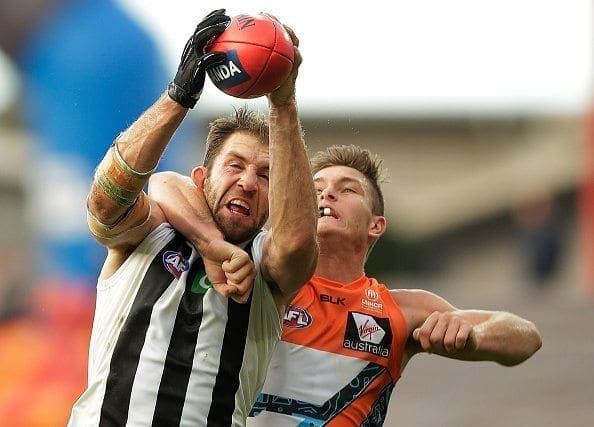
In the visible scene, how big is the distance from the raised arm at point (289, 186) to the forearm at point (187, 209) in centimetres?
30

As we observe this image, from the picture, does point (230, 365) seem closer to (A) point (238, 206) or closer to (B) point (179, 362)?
(B) point (179, 362)

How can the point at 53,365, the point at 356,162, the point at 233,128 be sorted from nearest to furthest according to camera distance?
the point at 233,128, the point at 356,162, the point at 53,365

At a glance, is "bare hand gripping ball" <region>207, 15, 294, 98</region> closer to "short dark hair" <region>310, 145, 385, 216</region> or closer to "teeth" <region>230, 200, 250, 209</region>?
"teeth" <region>230, 200, 250, 209</region>

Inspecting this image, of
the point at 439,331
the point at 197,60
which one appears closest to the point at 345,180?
the point at 439,331

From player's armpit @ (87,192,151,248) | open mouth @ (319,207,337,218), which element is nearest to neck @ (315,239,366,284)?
open mouth @ (319,207,337,218)

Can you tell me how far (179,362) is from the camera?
17.3 feet

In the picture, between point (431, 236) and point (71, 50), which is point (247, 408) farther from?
point (431, 236)

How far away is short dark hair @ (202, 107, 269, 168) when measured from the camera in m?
5.56

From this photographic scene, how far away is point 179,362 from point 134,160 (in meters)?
0.85

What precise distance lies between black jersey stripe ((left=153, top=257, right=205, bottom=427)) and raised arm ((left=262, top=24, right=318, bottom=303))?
41cm

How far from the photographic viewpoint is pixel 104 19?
31.0 feet

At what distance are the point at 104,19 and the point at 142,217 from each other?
14.6 ft

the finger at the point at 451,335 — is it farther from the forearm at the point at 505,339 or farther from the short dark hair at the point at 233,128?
the short dark hair at the point at 233,128

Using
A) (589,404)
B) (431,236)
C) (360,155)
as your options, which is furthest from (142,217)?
(431,236)
